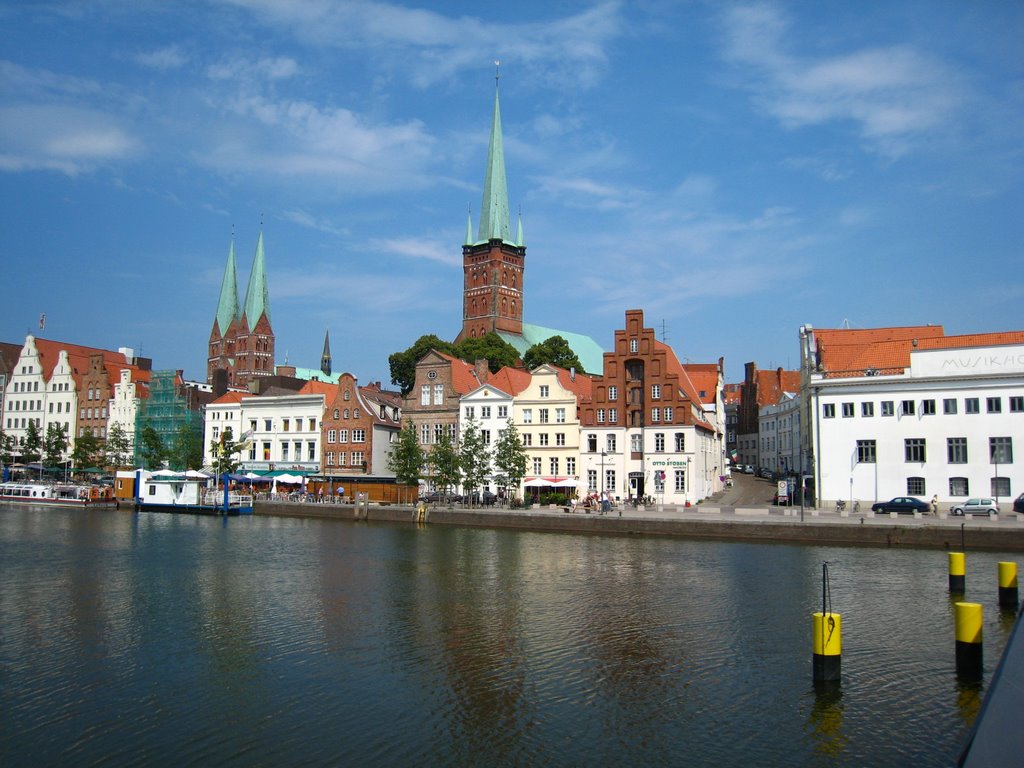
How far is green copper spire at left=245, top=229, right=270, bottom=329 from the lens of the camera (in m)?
171

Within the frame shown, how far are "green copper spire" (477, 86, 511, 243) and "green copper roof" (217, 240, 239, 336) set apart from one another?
2058 inches

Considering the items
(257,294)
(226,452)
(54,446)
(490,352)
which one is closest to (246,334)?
(257,294)

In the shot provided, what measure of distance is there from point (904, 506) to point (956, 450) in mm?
6974

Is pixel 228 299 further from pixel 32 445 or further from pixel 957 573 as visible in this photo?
pixel 957 573

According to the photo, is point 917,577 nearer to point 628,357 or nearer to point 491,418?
point 628,357

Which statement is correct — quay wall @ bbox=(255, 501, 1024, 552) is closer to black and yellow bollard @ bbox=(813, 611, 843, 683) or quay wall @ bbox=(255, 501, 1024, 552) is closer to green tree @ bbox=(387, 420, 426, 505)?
green tree @ bbox=(387, 420, 426, 505)

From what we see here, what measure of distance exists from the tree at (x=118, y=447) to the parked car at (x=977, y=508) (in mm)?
90385

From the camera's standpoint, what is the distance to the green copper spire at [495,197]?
155750 millimetres

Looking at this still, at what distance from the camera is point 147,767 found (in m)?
15.2

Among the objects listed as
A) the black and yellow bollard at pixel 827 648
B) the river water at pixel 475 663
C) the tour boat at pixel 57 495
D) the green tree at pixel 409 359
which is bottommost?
the river water at pixel 475 663

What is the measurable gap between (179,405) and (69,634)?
90455 millimetres

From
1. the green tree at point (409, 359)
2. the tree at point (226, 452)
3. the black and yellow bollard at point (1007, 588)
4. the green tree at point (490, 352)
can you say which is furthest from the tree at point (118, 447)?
the black and yellow bollard at point (1007, 588)

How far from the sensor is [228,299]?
6983 inches

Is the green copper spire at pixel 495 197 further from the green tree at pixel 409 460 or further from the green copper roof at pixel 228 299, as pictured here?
the green tree at pixel 409 460
